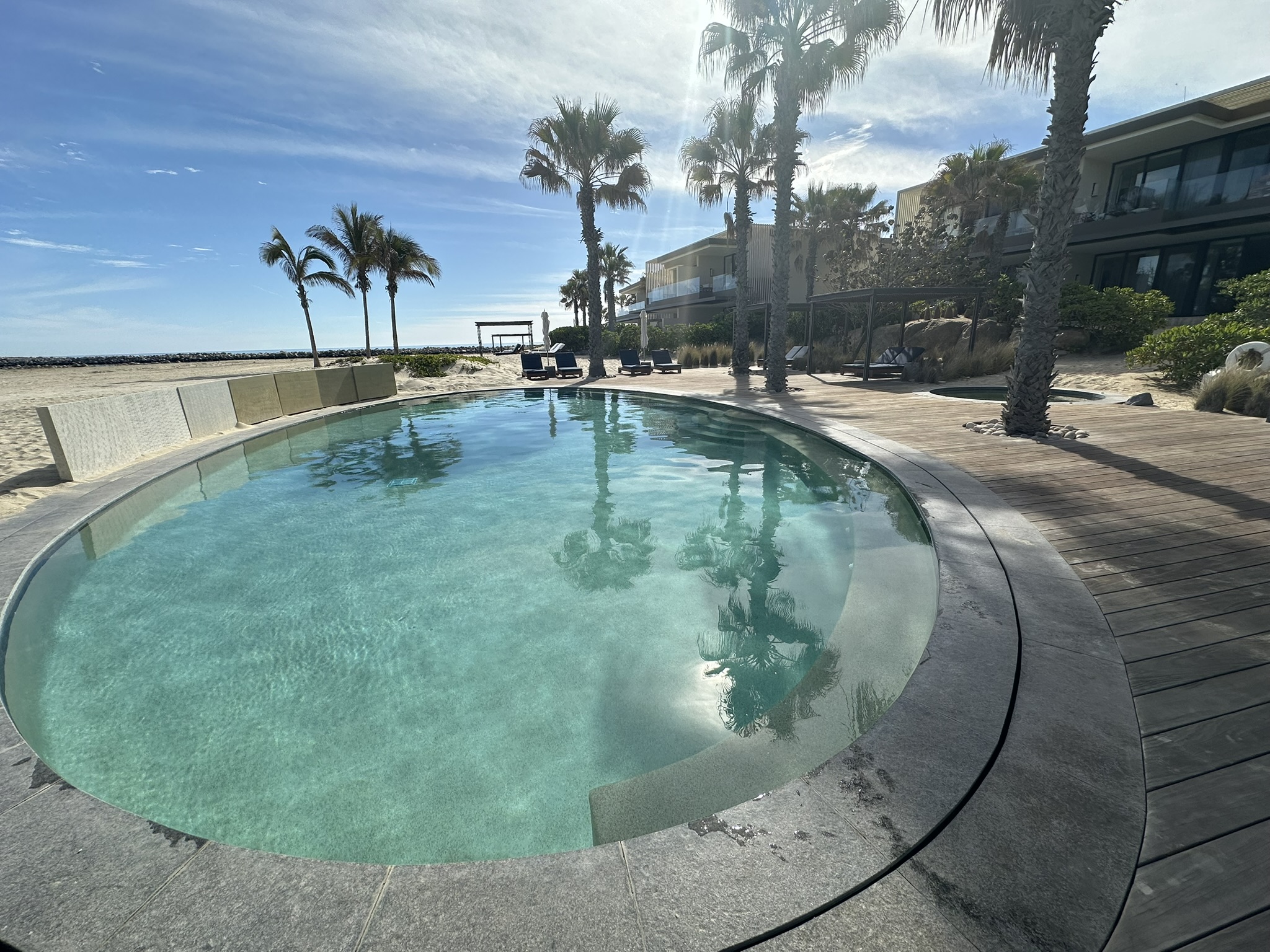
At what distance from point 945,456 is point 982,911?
20.1ft

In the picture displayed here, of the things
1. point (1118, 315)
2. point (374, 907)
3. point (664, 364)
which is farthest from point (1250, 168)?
point (374, 907)

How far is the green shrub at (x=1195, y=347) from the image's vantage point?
34.8ft

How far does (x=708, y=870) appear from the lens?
172cm

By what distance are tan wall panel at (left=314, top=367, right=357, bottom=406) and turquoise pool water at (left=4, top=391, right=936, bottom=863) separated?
782 centimetres

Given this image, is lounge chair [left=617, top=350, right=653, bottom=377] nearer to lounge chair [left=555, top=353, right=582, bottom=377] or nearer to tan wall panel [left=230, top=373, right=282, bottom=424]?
lounge chair [left=555, top=353, right=582, bottom=377]

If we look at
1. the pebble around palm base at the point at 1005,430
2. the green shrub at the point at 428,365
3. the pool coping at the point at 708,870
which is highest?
the green shrub at the point at 428,365

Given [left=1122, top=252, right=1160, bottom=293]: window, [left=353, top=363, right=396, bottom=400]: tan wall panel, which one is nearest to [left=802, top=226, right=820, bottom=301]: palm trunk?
[left=1122, top=252, right=1160, bottom=293]: window

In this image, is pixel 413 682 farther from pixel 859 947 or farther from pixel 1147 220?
pixel 1147 220

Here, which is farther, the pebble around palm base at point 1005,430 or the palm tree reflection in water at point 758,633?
the pebble around palm base at point 1005,430

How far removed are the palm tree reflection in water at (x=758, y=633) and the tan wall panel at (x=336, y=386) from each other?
41.8 feet

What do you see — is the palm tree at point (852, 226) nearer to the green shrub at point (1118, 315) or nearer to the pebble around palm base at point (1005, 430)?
the green shrub at point (1118, 315)

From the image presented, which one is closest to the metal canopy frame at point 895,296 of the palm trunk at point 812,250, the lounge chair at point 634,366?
the lounge chair at point 634,366

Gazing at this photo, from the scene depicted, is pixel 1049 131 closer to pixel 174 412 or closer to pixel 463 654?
pixel 463 654

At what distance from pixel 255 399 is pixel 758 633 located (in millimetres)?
13259
